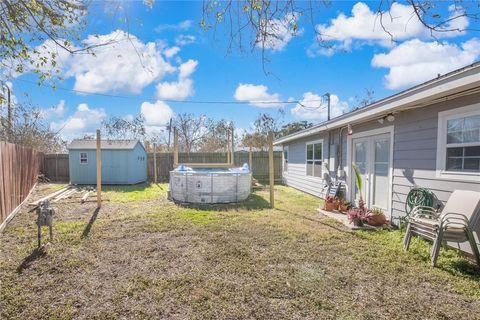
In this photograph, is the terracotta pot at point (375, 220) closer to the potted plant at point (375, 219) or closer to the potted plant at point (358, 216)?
the potted plant at point (375, 219)

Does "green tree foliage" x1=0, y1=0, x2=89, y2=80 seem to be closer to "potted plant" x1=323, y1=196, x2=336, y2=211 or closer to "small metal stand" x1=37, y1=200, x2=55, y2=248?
"small metal stand" x1=37, y1=200, x2=55, y2=248

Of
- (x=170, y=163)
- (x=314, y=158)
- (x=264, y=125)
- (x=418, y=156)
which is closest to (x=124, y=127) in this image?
(x=170, y=163)

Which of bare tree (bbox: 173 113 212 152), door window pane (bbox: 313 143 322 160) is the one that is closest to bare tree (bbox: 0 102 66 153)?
bare tree (bbox: 173 113 212 152)

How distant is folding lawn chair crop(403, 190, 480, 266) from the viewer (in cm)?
332

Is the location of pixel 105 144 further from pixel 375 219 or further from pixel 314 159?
pixel 375 219

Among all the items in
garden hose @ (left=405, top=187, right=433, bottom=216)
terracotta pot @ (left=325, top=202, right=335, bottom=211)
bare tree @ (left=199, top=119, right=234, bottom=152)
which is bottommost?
terracotta pot @ (left=325, top=202, right=335, bottom=211)

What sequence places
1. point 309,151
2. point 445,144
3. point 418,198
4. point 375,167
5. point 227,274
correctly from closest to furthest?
point 227,274
point 445,144
point 418,198
point 375,167
point 309,151

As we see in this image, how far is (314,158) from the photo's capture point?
9648mm

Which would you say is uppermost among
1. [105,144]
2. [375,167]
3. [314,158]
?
[105,144]

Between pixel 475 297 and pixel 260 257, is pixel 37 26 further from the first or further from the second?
pixel 475 297

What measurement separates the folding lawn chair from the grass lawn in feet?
1.10

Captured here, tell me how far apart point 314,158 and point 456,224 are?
627 cm

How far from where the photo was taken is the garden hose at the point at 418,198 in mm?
4422

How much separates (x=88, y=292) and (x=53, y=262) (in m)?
1.15
